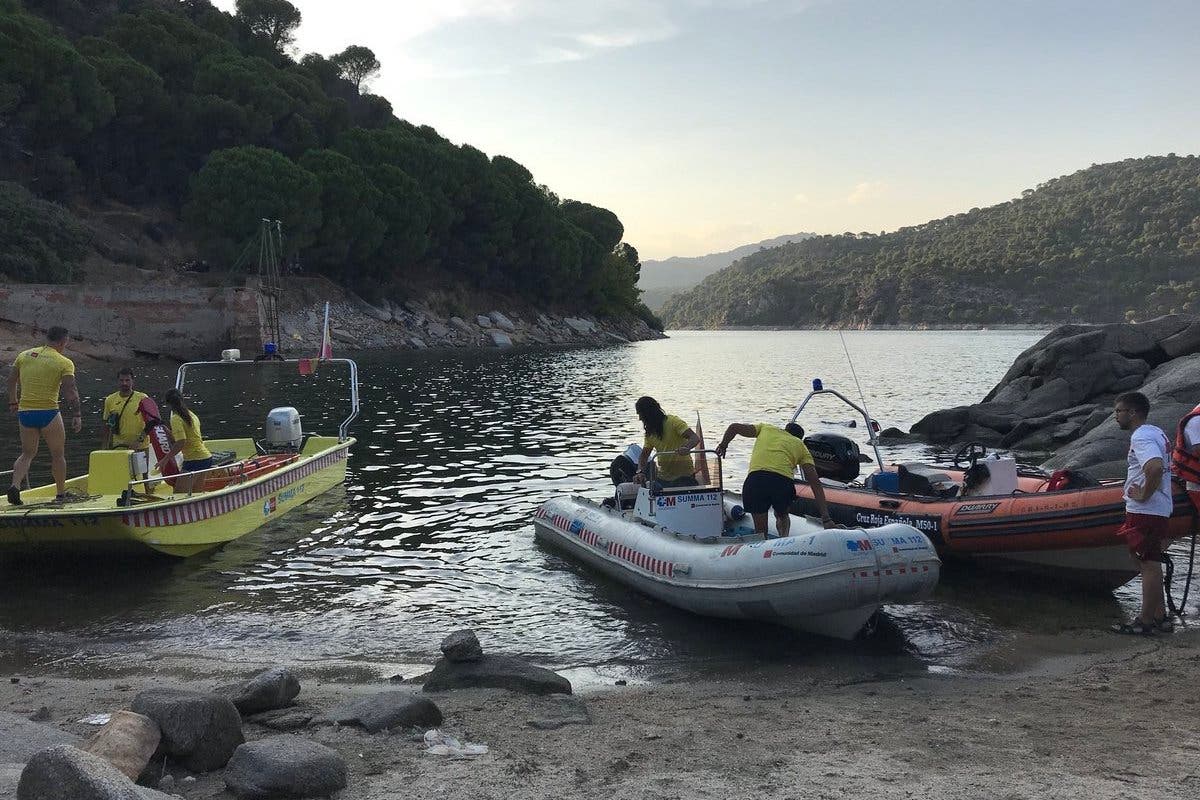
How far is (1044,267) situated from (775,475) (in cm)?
14432

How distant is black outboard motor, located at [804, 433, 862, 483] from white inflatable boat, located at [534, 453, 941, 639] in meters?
3.37

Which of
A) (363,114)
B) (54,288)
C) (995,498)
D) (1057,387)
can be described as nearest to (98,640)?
(995,498)

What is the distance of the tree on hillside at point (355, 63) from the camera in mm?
88688

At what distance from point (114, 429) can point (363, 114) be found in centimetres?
7982

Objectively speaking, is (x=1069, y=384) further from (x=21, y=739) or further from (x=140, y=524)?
(x=21, y=739)

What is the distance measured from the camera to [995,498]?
10477 millimetres

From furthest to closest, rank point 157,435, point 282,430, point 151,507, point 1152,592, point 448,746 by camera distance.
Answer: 1. point 282,430
2. point 157,435
3. point 151,507
4. point 1152,592
5. point 448,746

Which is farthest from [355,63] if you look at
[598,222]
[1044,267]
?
[1044,267]

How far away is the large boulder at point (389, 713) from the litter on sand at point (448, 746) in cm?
14

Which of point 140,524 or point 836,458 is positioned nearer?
point 140,524

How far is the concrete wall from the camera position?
39.8 meters

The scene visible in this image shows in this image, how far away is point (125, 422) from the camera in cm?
1185

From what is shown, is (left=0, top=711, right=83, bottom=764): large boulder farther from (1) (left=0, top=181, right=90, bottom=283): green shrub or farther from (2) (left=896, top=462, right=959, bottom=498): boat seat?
(1) (left=0, top=181, right=90, bottom=283): green shrub

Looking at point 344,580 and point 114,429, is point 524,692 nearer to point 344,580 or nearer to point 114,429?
point 344,580
